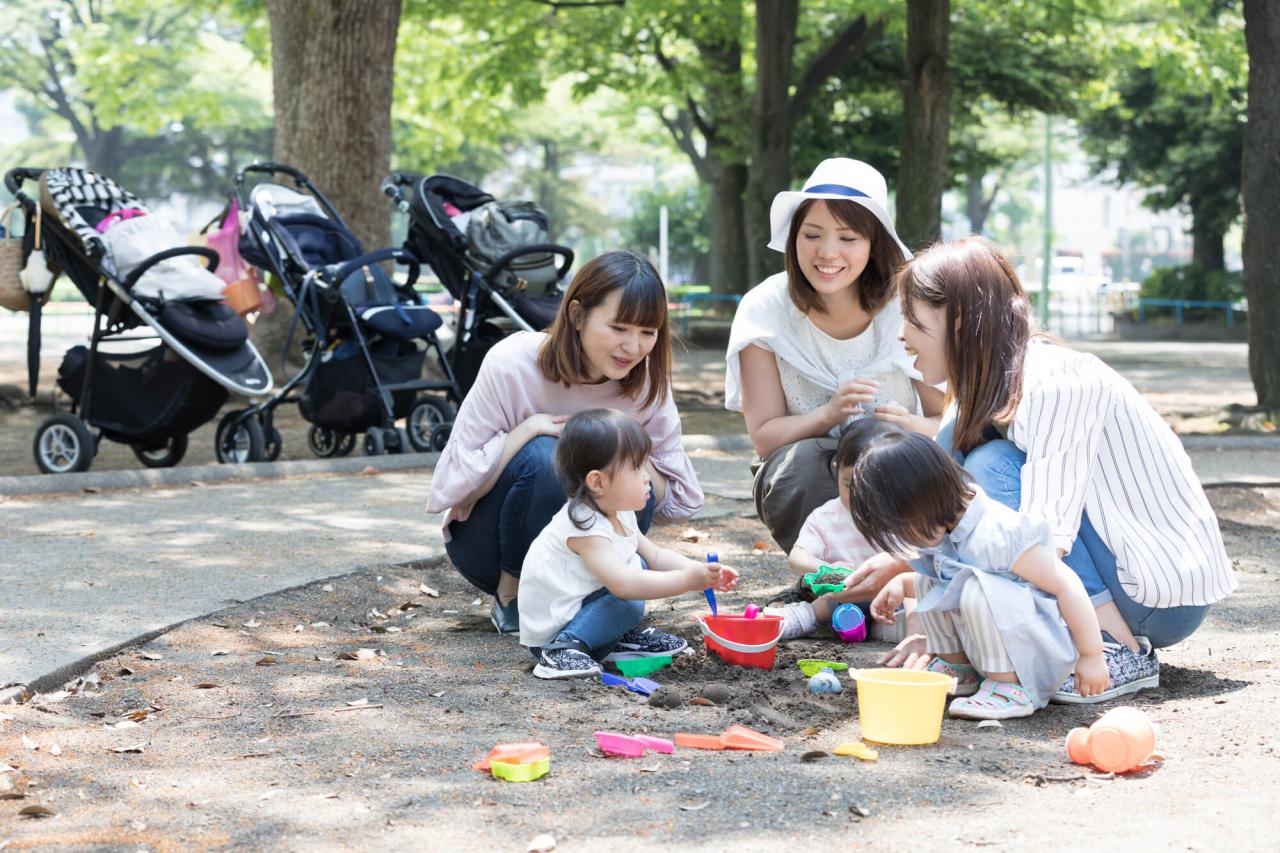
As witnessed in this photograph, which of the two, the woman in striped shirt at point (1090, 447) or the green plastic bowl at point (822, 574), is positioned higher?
the woman in striped shirt at point (1090, 447)

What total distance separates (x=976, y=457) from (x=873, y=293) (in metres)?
1.16

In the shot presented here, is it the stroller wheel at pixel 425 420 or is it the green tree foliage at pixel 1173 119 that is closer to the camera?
the stroller wheel at pixel 425 420

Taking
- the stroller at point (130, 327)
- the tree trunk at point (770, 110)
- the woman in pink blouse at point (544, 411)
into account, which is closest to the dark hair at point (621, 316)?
the woman in pink blouse at point (544, 411)

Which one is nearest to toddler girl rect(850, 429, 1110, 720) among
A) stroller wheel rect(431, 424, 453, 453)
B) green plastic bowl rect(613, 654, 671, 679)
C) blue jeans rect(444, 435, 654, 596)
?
green plastic bowl rect(613, 654, 671, 679)

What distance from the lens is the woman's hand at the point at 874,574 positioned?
3906 mm

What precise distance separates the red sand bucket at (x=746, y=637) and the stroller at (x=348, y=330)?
4.07 metres

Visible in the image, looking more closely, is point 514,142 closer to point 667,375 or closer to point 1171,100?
point 1171,100

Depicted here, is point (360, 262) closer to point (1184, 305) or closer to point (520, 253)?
point (520, 253)

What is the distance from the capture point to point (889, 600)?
12.8 feet

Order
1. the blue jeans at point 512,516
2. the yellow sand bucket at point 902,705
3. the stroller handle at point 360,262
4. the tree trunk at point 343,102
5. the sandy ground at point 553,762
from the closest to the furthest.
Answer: the sandy ground at point 553,762
the yellow sand bucket at point 902,705
the blue jeans at point 512,516
the stroller handle at point 360,262
the tree trunk at point 343,102

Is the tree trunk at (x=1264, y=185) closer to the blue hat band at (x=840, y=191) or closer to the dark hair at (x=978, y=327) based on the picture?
the blue hat band at (x=840, y=191)

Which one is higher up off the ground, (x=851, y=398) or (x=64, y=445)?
(x=851, y=398)

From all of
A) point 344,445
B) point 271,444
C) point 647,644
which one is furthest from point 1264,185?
point 647,644

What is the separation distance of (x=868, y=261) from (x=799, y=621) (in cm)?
112
